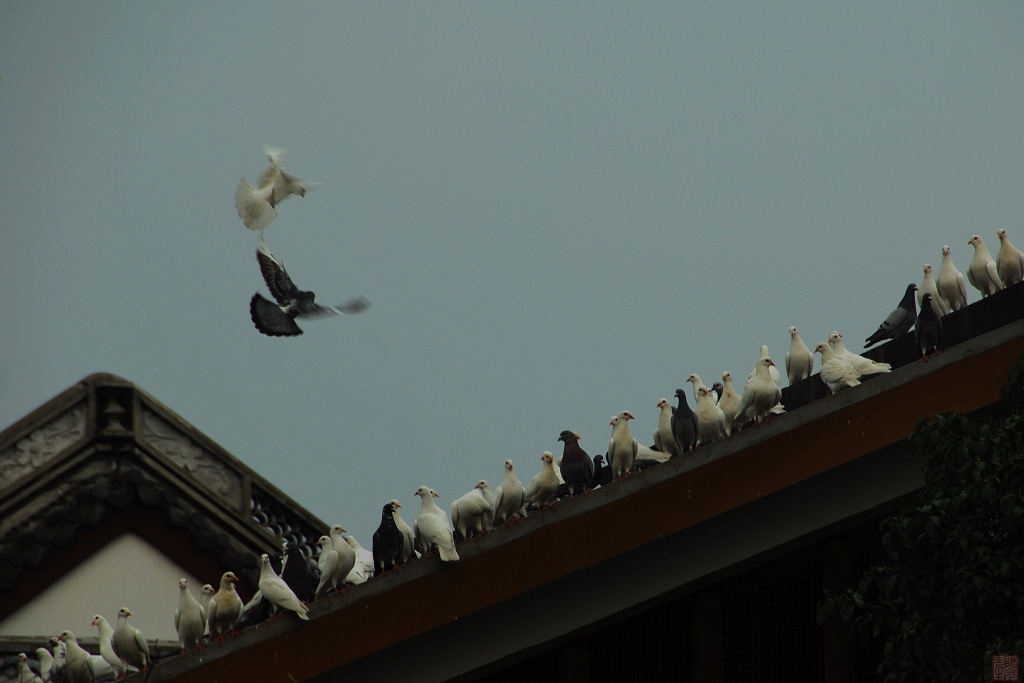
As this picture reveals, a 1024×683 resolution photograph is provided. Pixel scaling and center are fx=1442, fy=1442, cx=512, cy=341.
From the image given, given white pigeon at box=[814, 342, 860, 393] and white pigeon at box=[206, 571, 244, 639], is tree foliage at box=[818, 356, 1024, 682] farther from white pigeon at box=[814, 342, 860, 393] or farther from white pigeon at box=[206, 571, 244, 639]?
white pigeon at box=[206, 571, 244, 639]

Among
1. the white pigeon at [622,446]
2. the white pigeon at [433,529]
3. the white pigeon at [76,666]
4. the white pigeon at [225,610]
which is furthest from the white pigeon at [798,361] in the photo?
the white pigeon at [76,666]

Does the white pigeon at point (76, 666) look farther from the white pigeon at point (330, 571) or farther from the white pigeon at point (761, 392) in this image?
the white pigeon at point (761, 392)

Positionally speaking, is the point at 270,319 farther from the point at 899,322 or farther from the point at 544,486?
the point at 899,322

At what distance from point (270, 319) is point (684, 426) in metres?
3.23

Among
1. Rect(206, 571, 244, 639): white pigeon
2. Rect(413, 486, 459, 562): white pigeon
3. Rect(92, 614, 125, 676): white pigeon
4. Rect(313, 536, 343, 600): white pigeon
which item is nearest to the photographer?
Rect(413, 486, 459, 562): white pigeon

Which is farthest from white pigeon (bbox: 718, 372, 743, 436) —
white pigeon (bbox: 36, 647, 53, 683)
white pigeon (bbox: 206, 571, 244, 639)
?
white pigeon (bbox: 36, 647, 53, 683)

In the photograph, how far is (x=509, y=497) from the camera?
36.4 ft

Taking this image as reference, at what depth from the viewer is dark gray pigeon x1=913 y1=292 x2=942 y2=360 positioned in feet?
32.9

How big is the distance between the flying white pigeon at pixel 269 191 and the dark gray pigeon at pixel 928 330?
4486 millimetres

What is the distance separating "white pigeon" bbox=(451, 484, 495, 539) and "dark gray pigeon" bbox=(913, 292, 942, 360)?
11.2 ft

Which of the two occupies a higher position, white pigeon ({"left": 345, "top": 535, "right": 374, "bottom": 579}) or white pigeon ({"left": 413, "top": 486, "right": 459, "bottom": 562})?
white pigeon ({"left": 345, "top": 535, "right": 374, "bottom": 579})

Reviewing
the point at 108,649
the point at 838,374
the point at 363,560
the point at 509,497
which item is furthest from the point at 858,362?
the point at 108,649

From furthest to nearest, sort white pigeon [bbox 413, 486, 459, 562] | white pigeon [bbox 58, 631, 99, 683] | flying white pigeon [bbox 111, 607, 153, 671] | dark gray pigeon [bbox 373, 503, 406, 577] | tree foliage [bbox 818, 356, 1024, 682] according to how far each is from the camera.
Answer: white pigeon [bbox 58, 631, 99, 683] → flying white pigeon [bbox 111, 607, 153, 671] → dark gray pigeon [bbox 373, 503, 406, 577] → white pigeon [bbox 413, 486, 459, 562] → tree foliage [bbox 818, 356, 1024, 682]

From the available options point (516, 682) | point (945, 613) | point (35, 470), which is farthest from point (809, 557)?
point (35, 470)
